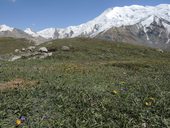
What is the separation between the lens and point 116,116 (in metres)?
12.2

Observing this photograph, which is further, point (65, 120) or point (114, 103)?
point (114, 103)

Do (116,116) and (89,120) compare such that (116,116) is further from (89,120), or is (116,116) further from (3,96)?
(3,96)

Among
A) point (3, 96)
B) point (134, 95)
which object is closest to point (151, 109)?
point (134, 95)

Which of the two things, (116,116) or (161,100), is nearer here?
(116,116)

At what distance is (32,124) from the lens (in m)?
10.9

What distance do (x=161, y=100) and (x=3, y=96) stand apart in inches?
264

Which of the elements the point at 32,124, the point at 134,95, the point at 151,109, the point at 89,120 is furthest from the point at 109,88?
the point at 32,124

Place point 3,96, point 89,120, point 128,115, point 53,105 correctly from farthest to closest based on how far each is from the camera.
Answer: point 3,96 < point 53,105 < point 128,115 < point 89,120

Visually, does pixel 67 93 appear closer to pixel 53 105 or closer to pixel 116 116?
pixel 53 105

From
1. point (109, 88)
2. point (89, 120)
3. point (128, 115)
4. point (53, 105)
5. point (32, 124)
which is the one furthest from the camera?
point (109, 88)

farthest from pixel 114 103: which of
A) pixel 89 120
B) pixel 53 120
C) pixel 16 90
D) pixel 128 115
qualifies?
pixel 16 90

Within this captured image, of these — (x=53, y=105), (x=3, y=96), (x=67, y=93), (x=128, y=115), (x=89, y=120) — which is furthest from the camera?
(x=67, y=93)

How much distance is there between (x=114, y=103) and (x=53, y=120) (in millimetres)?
3240

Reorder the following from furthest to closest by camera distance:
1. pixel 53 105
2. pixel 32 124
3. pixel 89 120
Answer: pixel 53 105
pixel 89 120
pixel 32 124
